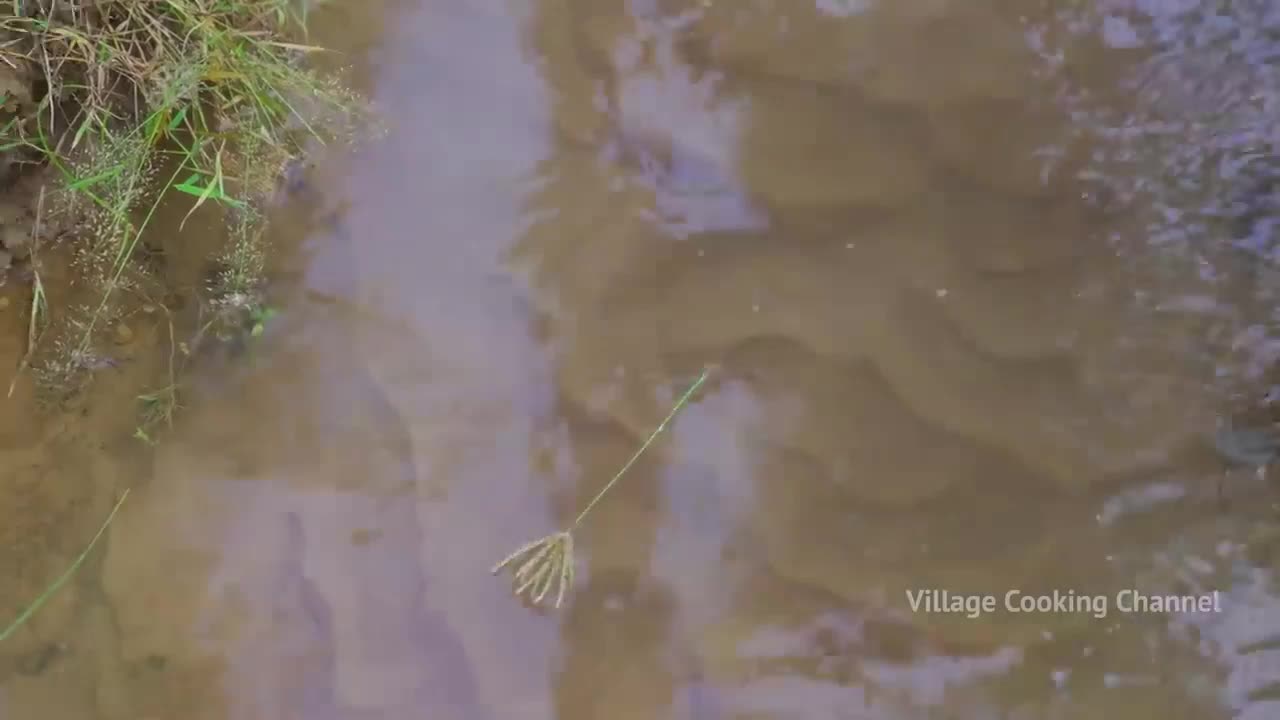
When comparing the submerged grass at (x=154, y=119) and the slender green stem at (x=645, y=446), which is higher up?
the submerged grass at (x=154, y=119)

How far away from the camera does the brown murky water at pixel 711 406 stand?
1129mm

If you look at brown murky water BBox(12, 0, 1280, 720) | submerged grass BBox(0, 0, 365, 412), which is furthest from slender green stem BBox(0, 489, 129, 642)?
submerged grass BBox(0, 0, 365, 412)

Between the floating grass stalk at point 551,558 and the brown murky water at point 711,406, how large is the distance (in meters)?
0.02

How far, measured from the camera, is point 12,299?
44.4 inches

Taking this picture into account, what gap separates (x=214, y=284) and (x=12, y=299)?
238 millimetres

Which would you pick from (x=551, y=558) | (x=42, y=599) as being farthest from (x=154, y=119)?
(x=551, y=558)

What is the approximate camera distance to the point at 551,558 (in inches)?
45.0

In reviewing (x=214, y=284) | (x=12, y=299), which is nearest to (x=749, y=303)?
(x=214, y=284)

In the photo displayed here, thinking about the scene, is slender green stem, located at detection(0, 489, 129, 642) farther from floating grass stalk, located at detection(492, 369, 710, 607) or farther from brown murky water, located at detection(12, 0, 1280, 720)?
→ floating grass stalk, located at detection(492, 369, 710, 607)

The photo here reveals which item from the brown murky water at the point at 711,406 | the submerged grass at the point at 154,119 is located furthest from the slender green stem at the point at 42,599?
the submerged grass at the point at 154,119

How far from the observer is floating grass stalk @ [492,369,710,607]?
1.14m

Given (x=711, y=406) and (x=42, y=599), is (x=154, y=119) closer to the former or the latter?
(x=42, y=599)

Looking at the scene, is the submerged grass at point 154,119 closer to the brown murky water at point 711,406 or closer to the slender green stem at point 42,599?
the brown murky water at point 711,406

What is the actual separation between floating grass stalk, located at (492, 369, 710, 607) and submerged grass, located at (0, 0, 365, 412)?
17.5 inches
